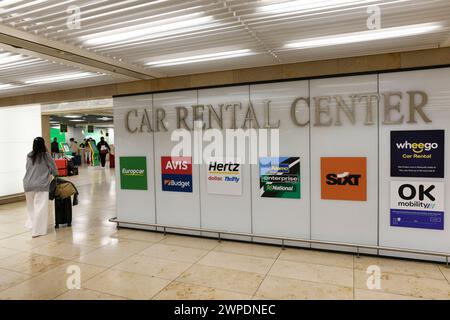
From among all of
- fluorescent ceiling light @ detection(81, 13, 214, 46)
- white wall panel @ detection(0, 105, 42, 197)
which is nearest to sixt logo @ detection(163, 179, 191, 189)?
fluorescent ceiling light @ detection(81, 13, 214, 46)

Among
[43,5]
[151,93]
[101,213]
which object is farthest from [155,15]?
[101,213]

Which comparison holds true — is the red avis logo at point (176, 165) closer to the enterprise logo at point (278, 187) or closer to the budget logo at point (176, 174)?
the budget logo at point (176, 174)

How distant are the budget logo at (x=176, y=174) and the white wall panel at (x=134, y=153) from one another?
0.28 metres

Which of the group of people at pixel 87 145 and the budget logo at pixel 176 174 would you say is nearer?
the budget logo at pixel 176 174

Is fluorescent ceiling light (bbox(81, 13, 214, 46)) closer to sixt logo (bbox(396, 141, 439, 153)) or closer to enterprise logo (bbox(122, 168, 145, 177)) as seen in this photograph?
enterprise logo (bbox(122, 168, 145, 177))

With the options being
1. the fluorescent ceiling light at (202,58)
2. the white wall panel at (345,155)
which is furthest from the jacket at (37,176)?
the white wall panel at (345,155)

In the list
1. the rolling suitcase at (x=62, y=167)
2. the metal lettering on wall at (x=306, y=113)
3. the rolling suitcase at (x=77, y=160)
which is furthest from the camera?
the rolling suitcase at (x=77, y=160)

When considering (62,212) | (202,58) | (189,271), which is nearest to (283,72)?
(202,58)

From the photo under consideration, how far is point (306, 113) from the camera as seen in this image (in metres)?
4.76

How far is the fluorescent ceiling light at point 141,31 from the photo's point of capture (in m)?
3.23

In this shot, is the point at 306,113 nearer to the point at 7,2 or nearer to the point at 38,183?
the point at 7,2

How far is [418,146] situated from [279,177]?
1.86 metres

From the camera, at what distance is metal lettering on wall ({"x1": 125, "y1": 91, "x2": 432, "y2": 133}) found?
168 inches
